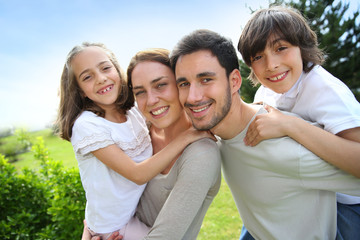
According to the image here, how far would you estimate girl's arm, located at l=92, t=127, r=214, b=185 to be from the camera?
2.02m

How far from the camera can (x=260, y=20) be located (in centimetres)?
230

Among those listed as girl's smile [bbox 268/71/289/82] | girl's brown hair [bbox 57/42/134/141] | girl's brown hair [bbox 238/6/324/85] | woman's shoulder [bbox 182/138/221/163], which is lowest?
woman's shoulder [bbox 182/138/221/163]

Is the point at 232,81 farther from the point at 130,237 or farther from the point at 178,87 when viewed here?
the point at 130,237

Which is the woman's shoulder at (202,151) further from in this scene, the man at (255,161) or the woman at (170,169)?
the man at (255,161)

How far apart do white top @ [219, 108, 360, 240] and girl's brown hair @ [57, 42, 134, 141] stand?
3.83 ft

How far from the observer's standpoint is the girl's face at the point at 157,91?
7.13ft

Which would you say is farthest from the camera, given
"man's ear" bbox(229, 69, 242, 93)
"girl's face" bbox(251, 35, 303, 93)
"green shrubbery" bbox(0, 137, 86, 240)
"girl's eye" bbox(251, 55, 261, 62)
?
"green shrubbery" bbox(0, 137, 86, 240)

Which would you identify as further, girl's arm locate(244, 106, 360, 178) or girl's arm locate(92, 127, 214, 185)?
girl's arm locate(92, 127, 214, 185)

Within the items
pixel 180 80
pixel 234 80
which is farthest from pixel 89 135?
pixel 234 80

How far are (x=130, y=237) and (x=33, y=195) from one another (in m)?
2.53

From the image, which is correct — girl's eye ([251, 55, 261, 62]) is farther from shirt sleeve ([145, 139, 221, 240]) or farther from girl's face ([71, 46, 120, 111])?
girl's face ([71, 46, 120, 111])

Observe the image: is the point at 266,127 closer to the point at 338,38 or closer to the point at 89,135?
the point at 89,135

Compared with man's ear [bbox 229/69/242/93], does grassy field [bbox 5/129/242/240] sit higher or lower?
lower

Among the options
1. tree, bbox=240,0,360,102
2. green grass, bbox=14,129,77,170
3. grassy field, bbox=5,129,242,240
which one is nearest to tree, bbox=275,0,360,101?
tree, bbox=240,0,360,102
